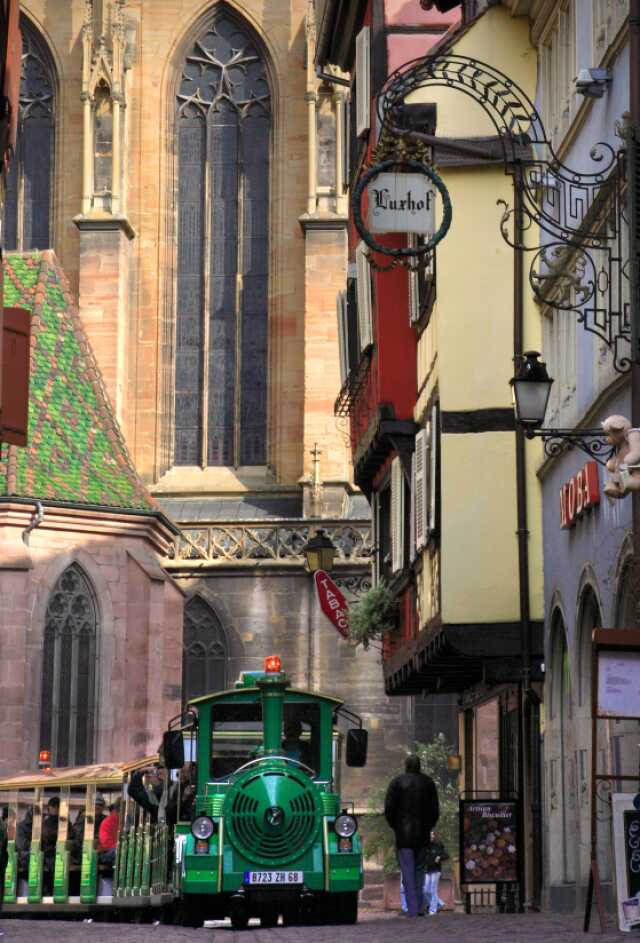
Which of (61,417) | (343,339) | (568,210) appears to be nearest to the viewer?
(568,210)

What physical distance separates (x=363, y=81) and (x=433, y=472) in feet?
21.8

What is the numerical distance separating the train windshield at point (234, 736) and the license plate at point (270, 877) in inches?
37.7

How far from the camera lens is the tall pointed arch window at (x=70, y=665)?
116ft

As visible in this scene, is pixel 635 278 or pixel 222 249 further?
pixel 222 249

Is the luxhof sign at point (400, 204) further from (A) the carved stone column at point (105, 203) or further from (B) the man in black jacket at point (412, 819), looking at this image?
(A) the carved stone column at point (105, 203)

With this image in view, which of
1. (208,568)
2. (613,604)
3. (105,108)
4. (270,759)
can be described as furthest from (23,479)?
(613,604)

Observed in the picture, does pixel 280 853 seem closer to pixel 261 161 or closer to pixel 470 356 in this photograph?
pixel 470 356

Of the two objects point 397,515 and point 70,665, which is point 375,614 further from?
point 70,665

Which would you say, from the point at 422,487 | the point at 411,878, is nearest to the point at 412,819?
the point at 411,878

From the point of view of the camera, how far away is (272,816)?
1728cm

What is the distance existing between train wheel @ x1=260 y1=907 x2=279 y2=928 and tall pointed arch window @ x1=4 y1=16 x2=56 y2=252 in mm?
28362

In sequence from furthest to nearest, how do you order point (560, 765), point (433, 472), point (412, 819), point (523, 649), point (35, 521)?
point (35, 521) → point (433, 472) → point (523, 649) → point (560, 765) → point (412, 819)

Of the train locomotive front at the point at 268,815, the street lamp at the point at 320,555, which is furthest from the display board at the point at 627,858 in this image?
the street lamp at the point at 320,555

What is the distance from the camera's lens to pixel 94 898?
23312mm
